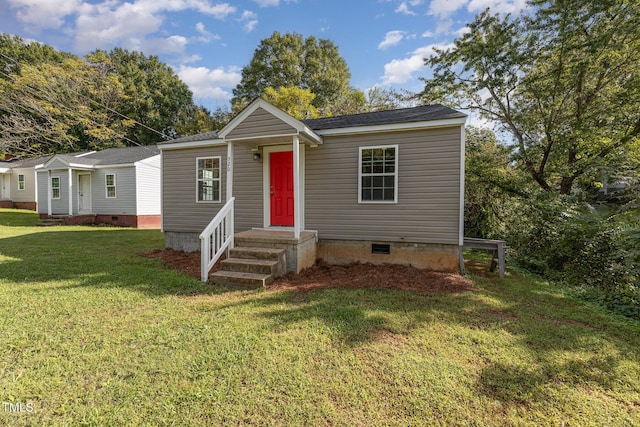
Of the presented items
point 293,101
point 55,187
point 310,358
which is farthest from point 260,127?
point 55,187

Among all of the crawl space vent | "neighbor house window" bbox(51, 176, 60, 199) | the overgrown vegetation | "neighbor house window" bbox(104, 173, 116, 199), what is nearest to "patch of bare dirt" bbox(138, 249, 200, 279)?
the crawl space vent

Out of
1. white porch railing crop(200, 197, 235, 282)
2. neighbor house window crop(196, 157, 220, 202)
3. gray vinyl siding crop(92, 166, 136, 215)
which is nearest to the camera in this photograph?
white porch railing crop(200, 197, 235, 282)

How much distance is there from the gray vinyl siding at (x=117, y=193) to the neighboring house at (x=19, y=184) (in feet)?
29.5

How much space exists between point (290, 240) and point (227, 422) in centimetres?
384

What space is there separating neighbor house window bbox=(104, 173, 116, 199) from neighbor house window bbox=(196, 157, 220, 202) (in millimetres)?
10072

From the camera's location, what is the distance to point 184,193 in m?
8.20

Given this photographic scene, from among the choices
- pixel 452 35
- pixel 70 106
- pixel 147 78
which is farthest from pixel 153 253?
pixel 147 78

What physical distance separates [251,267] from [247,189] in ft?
8.73

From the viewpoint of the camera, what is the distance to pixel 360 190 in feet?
21.4

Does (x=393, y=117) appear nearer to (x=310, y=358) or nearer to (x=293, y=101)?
(x=310, y=358)

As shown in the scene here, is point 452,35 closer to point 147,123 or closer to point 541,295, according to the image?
point 541,295

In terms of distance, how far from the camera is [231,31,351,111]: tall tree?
91.6 ft

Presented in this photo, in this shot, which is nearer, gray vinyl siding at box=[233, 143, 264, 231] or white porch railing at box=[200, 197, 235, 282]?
white porch railing at box=[200, 197, 235, 282]

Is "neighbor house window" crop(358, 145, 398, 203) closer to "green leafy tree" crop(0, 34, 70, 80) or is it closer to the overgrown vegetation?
the overgrown vegetation
